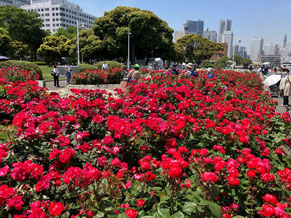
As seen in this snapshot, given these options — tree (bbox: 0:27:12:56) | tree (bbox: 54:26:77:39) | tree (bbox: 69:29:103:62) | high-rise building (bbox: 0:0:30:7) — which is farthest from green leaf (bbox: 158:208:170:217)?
high-rise building (bbox: 0:0:30:7)

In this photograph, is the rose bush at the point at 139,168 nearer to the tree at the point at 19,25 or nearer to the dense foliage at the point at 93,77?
the dense foliage at the point at 93,77

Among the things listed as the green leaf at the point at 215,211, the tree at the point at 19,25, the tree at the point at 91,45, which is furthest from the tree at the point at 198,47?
the green leaf at the point at 215,211

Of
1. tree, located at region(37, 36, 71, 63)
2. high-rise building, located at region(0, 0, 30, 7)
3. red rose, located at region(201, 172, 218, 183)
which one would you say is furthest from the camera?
high-rise building, located at region(0, 0, 30, 7)

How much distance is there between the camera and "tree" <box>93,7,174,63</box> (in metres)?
31.5

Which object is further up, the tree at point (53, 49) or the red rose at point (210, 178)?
the tree at point (53, 49)

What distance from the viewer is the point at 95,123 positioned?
3143 millimetres

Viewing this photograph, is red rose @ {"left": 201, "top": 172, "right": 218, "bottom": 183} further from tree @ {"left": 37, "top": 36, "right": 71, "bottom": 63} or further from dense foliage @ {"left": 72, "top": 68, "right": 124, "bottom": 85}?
tree @ {"left": 37, "top": 36, "right": 71, "bottom": 63}

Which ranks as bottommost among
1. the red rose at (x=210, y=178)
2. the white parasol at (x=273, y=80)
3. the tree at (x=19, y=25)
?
the red rose at (x=210, y=178)

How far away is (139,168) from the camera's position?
1.98 m

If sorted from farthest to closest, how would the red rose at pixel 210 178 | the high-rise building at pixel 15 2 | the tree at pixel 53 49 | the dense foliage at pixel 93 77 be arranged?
the high-rise building at pixel 15 2 < the tree at pixel 53 49 < the dense foliage at pixel 93 77 < the red rose at pixel 210 178

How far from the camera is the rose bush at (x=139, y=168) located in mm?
1566

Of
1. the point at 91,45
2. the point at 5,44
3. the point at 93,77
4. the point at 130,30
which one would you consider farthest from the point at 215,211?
the point at 5,44

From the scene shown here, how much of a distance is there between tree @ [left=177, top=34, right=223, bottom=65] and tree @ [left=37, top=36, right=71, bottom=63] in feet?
97.3

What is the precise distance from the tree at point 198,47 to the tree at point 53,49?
97.3ft
